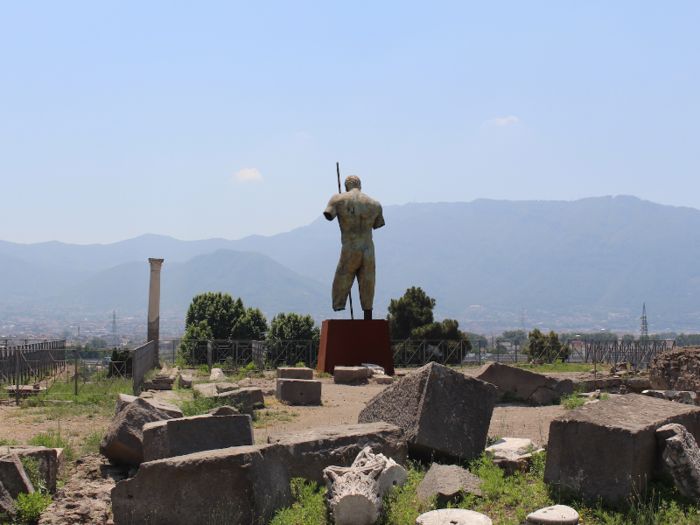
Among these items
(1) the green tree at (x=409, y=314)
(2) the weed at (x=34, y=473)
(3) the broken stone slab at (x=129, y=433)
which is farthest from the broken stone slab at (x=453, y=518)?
(1) the green tree at (x=409, y=314)

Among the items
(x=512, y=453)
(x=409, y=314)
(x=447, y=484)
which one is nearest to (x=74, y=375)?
(x=512, y=453)

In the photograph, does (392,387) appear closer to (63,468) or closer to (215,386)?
(63,468)

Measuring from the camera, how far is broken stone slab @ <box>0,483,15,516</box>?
17.5 ft

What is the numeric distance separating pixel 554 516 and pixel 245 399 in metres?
6.20

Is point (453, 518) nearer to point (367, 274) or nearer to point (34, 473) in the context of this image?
point (34, 473)

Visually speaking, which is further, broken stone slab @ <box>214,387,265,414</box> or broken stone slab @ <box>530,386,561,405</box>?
broken stone slab @ <box>530,386,561,405</box>

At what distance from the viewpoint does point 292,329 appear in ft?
122

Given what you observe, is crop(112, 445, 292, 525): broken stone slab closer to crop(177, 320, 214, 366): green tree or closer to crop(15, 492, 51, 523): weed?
crop(15, 492, 51, 523): weed

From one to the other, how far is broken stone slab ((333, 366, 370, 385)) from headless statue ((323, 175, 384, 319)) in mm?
3183

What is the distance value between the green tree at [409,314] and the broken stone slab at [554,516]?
32.9 meters

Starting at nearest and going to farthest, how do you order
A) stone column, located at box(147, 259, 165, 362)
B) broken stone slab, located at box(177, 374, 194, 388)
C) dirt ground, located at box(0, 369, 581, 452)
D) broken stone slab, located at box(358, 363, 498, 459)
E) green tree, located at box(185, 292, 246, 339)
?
1. broken stone slab, located at box(358, 363, 498, 459)
2. dirt ground, located at box(0, 369, 581, 452)
3. broken stone slab, located at box(177, 374, 194, 388)
4. stone column, located at box(147, 259, 165, 362)
5. green tree, located at box(185, 292, 246, 339)

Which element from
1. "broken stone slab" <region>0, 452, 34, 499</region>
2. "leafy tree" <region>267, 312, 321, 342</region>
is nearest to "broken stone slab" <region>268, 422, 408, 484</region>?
"broken stone slab" <region>0, 452, 34, 499</region>

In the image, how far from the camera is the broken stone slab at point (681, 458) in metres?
5.39

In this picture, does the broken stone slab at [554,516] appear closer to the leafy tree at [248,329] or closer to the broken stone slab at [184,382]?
the broken stone slab at [184,382]
